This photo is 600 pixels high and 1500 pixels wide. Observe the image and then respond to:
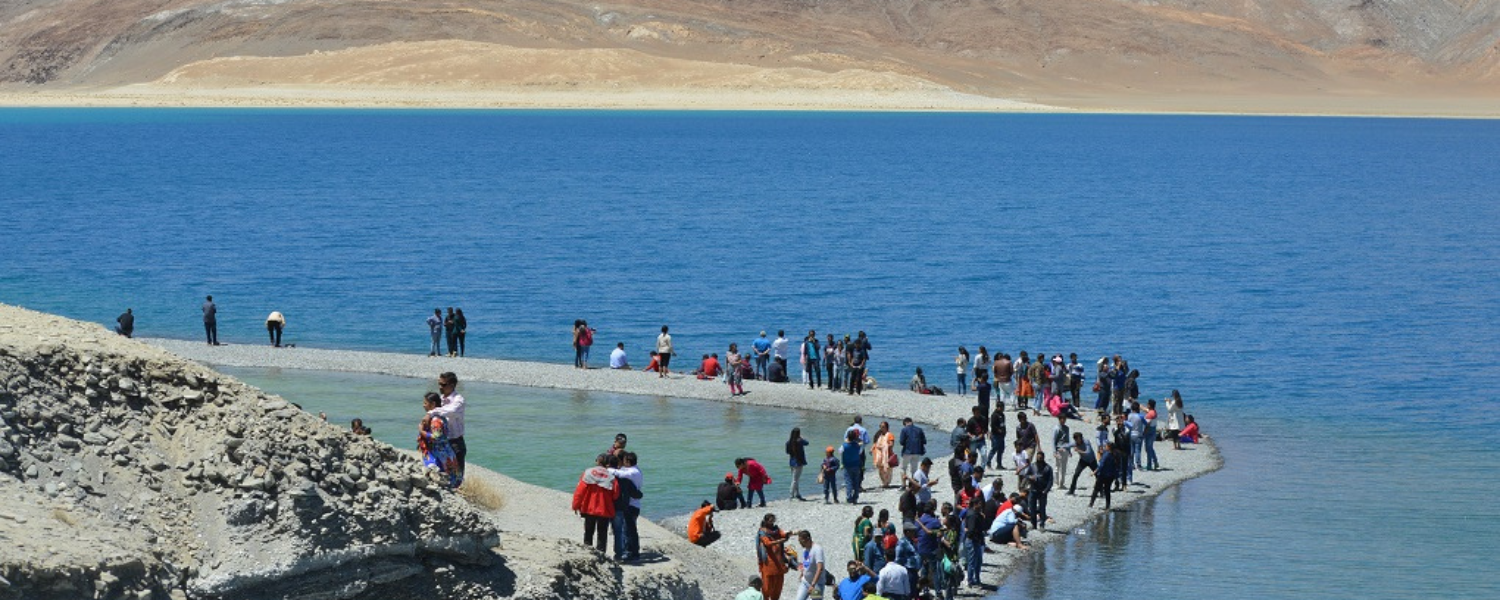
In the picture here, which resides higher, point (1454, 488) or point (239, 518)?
point (239, 518)

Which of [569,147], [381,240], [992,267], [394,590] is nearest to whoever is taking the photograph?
[394,590]

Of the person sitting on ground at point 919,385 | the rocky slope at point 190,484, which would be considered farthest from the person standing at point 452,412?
the person sitting on ground at point 919,385

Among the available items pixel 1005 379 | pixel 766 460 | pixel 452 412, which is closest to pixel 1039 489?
pixel 766 460

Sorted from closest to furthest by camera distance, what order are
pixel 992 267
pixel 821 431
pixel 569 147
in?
pixel 821 431 → pixel 992 267 → pixel 569 147

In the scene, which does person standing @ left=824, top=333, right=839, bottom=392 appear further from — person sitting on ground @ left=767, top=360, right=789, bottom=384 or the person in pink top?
the person in pink top

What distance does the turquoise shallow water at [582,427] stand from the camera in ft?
94.6

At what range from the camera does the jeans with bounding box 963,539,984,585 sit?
2248 centimetres

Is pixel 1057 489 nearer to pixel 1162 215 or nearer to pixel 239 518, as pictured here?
pixel 239 518

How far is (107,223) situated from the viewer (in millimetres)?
76375

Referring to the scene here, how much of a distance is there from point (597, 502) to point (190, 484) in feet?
16.1

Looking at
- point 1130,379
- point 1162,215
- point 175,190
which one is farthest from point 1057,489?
point 175,190

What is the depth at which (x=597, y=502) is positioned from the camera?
19141 mm

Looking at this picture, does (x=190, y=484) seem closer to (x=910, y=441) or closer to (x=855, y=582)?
(x=855, y=582)

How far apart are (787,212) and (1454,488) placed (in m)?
58.2
